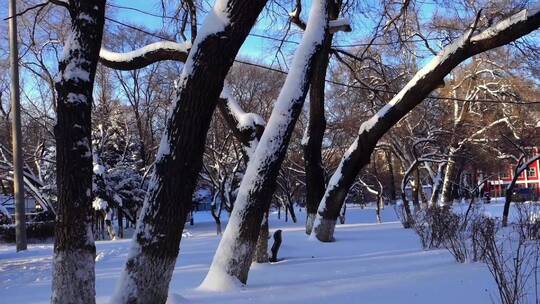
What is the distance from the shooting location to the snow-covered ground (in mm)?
6742

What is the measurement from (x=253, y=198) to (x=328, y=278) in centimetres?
169

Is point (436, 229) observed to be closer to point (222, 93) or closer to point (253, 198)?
point (222, 93)

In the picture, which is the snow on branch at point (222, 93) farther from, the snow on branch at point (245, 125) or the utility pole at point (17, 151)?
the utility pole at point (17, 151)

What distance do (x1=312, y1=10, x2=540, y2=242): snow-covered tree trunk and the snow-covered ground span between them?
1437mm

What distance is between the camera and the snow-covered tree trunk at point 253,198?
24.9 feet

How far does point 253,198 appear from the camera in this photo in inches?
309

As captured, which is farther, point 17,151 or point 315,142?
point 17,151

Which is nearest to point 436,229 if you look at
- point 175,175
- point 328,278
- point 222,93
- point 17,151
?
point 328,278

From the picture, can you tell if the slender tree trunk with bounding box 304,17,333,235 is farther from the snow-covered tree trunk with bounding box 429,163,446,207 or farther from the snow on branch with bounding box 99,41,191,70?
the snow-covered tree trunk with bounding box 429,163,446,207

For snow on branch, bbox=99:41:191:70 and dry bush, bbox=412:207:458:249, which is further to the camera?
dry bush, bbox=412:207:458:249

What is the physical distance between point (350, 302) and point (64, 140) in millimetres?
3497

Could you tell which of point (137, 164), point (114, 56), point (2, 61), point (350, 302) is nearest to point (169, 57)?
point (114, 56)

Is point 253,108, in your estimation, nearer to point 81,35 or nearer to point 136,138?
point 136,138

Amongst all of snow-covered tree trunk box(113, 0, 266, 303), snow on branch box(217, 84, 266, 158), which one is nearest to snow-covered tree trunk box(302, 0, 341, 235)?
snow on branch box(217, 84, 266, 158)
